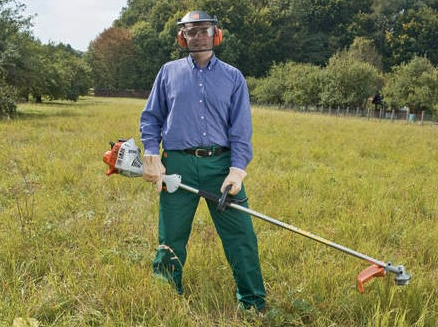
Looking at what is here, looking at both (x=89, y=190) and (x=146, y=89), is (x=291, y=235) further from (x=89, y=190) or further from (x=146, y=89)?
(x=146, y=89)

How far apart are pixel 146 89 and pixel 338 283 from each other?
69.0 meters

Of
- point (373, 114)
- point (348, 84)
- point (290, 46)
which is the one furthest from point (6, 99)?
point (290, 46)

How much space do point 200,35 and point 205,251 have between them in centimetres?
182

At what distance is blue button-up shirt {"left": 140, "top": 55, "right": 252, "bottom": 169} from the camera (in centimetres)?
271

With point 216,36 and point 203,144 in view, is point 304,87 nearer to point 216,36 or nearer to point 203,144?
point 216,36

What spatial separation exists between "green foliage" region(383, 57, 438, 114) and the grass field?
32127 mm

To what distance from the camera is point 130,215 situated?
4.59 meters

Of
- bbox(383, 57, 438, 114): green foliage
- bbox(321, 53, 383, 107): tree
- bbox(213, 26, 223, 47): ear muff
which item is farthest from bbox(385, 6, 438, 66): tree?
bbox(213, 26, 223, 47): ear muff

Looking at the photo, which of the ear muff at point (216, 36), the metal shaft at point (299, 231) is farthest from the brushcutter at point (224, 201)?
the ear muff at point (216, 36)

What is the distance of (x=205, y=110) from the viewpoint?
272 cm

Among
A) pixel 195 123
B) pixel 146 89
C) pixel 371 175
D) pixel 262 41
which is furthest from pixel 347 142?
pixel 262 41

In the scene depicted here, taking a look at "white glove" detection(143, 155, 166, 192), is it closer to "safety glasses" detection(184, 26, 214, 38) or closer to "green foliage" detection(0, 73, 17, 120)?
"safety glasses" detection(184, 26, 214, 38)

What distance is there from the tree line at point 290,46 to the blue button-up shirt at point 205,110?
39390 mm

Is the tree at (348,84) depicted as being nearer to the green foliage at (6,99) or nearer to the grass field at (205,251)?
the green foliage at (6,99)
